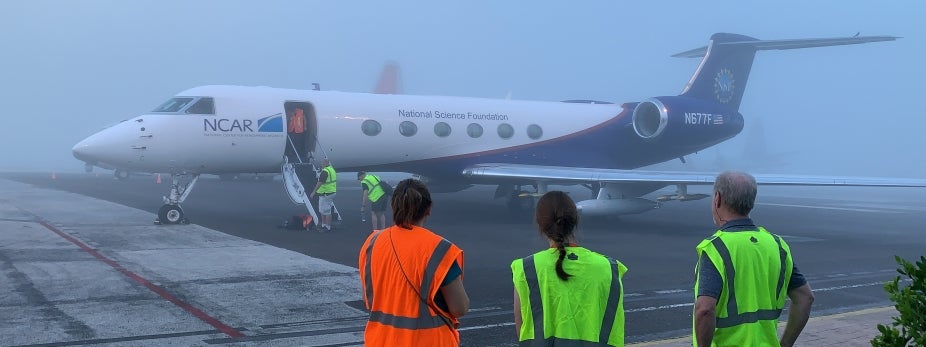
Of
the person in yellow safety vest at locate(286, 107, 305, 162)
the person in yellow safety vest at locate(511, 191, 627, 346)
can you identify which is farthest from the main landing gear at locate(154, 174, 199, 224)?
the person in yellow safety vest at locate(511, 191, 627, 346)

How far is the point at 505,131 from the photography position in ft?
65.5

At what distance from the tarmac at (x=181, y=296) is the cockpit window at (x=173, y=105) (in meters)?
3.24

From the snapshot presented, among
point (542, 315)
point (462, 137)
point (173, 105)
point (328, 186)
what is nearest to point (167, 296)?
point (542, 315)

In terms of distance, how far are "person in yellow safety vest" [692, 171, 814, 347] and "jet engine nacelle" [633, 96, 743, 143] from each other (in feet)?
55.6

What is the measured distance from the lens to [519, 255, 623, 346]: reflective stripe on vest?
11.7 ft

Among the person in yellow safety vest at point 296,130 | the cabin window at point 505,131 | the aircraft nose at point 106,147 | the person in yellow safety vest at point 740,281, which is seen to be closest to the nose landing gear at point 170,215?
the aircraft nose at point 106,147

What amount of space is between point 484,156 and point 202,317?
12.5 meters

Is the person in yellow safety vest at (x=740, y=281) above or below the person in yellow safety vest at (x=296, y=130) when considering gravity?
below

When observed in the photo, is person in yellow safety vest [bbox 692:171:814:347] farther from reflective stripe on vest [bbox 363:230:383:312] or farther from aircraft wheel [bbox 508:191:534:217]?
aircraft wheel [bbox 508:191:534:217]

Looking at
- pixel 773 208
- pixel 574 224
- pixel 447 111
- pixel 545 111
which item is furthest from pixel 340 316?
pixel 773 208

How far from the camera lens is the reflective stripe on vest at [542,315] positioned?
356 cm

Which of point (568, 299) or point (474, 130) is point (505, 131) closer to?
point (474, 130)

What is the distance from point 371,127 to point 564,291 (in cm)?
1474

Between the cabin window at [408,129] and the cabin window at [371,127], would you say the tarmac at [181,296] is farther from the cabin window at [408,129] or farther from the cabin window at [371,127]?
the cabin window at [408,129]
